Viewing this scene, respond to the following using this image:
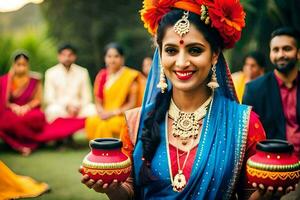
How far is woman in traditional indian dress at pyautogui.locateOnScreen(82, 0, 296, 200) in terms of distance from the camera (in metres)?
2.46

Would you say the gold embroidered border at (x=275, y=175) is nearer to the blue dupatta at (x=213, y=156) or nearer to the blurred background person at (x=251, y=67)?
the blue dupatta at (x=213, y=156)

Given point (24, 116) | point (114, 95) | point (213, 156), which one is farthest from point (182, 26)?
point (24, 116)

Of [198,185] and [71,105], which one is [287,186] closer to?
[198,185]

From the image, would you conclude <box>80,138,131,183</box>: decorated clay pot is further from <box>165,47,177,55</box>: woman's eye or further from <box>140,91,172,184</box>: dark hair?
<box>165,47,177,55</box>: woman's eye

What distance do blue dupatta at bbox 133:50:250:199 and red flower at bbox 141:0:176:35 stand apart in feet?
1.17

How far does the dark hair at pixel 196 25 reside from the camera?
8.18 feet

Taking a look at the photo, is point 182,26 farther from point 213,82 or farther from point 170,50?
point 213,82

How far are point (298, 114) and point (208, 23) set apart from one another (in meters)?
2.84

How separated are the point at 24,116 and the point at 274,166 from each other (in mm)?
6552

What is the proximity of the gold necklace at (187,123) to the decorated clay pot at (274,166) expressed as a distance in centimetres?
43

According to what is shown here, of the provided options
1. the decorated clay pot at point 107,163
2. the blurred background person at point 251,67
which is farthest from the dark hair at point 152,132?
the blurred background person at point 251,67

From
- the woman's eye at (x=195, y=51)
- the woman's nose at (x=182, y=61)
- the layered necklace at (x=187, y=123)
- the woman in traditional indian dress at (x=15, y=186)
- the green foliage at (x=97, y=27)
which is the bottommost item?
the woman in traditional indian dress at (x=15, y=186)

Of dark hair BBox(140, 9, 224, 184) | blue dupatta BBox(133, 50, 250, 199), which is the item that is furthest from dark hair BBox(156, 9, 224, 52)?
blue dupatta BBox(133, 50, 250, 199)

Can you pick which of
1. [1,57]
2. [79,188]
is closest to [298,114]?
[79,188]
